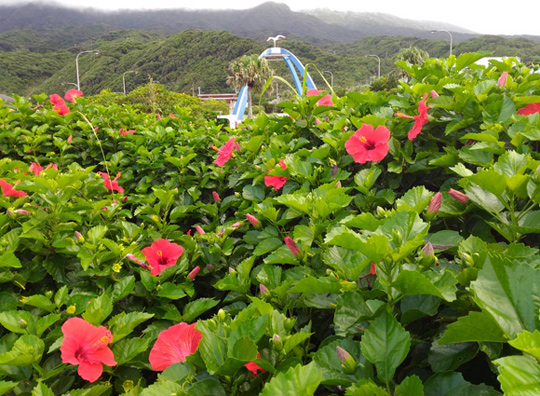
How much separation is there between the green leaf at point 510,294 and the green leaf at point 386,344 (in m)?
0.14

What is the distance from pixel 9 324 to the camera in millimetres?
982

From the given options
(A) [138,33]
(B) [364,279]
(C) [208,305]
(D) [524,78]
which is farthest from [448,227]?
(A) [138,33]

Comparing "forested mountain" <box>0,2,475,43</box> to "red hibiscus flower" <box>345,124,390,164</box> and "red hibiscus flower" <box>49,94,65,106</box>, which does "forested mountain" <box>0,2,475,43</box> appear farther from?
"red hibiscus flower" <box>345,124,390,164</box>

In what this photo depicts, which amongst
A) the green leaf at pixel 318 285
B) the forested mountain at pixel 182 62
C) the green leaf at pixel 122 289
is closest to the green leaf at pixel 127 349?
the green leaf at pixel 122 289

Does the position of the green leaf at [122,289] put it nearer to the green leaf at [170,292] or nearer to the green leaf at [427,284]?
the green leaf at [170,292]

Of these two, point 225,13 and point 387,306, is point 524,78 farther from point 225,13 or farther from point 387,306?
point 225,13

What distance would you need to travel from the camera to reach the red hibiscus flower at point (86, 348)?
899 mm

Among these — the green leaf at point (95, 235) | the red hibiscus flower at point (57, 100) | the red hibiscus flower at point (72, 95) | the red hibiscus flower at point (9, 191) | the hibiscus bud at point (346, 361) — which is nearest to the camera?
the hibiscus bud at point (346, 361)

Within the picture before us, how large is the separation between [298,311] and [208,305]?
0.31 metres

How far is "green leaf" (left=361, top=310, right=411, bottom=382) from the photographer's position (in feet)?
1.99

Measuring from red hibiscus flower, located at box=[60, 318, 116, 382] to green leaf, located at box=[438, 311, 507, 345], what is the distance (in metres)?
0.77

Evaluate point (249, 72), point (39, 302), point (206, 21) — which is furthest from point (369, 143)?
point (206, 21)

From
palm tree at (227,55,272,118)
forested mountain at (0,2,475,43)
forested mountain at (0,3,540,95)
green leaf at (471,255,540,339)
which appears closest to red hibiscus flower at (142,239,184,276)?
green leaf at (471,255,540,339)

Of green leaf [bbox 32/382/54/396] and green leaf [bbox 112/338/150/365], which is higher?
green leaf [bbox 32/382/54/396]
